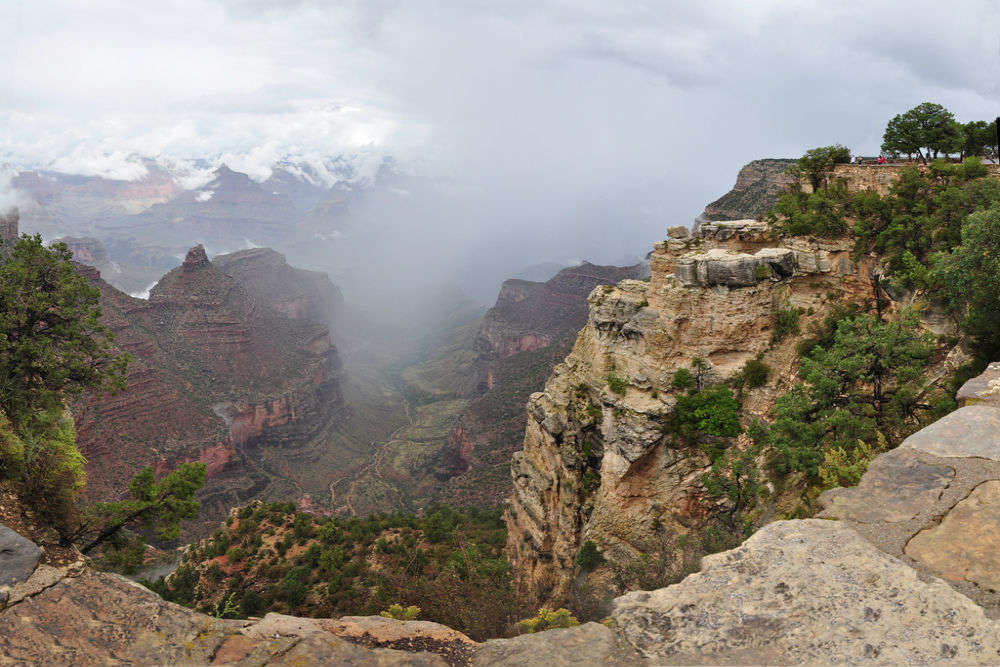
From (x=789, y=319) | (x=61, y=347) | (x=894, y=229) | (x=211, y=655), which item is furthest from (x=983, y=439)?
(x=61, y=347)

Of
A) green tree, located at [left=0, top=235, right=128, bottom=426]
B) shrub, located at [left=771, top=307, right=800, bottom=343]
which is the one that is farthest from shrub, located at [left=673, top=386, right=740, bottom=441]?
green tree, located at [left=0, top=235, right=128, bottom=426]

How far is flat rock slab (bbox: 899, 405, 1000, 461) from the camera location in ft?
20.9

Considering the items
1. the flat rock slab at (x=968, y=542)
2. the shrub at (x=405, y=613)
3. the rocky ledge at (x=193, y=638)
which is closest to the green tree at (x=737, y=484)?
the flat rock slab at (x=968, y=542)

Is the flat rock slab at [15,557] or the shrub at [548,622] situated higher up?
the flat rock slab at [15,557]

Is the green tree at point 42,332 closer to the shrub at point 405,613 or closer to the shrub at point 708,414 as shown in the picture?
the shrub at point 405,613

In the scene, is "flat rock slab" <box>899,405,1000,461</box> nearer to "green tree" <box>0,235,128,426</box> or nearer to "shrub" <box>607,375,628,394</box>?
"shrub" <box>607,375,628,394</box>

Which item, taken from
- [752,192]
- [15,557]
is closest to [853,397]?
[15,557]

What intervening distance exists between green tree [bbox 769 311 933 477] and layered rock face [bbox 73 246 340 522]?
58116 millimetres

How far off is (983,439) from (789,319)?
1251 centimetres

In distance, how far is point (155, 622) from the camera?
521 cm

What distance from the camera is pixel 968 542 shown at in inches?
194

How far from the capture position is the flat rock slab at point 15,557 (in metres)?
5.12

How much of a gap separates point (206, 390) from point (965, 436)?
88.8 meters

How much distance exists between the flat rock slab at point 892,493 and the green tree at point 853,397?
4104 mm
